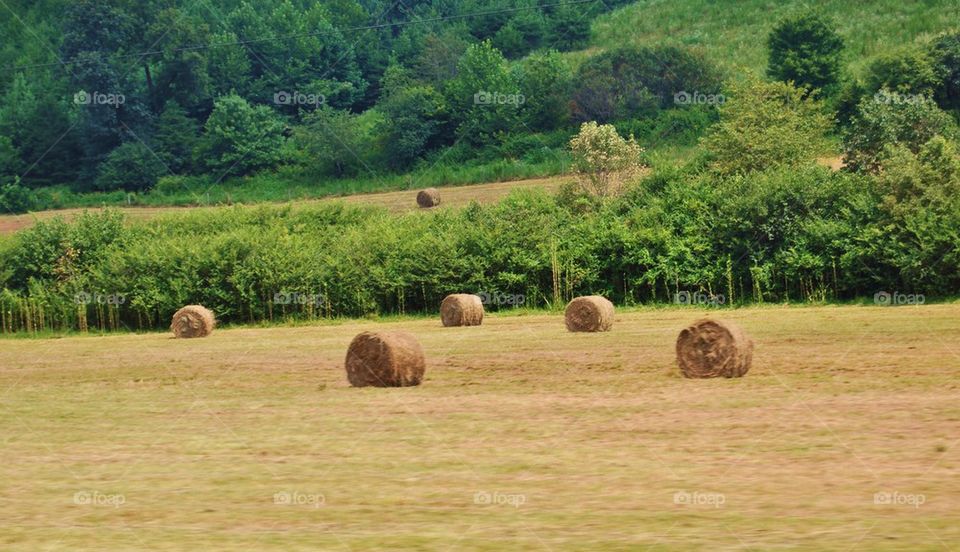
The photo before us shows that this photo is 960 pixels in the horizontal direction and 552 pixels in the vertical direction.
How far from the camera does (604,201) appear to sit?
5500cm

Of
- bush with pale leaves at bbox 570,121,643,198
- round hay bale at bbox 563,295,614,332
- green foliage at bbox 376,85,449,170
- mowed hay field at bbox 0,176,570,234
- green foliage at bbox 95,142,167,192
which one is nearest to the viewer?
round hay bale at bbox 563,295,614,332

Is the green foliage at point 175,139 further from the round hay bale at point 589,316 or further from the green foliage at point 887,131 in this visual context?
the round hay bale at point 589,316

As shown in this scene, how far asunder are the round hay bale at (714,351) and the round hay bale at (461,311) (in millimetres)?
16239

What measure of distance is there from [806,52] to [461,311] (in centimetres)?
5408

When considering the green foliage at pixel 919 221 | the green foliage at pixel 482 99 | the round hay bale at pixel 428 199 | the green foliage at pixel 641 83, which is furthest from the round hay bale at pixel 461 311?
the green foliage at pixel 641 83

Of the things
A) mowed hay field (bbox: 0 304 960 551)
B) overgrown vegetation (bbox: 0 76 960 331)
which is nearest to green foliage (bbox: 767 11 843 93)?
overgrown vegetation (bbox: 0 76 960 331)

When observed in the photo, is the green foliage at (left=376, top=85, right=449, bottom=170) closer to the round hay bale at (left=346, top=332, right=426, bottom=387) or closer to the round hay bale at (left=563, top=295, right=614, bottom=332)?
the round hay bale at (left=563, top=295, right=614, bottom=332)

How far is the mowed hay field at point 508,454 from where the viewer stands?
1257 cm

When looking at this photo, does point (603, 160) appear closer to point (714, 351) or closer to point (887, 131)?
point (887, 131)

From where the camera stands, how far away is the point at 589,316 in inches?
1401

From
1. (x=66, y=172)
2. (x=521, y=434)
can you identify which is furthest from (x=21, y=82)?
(x=521, y=434)

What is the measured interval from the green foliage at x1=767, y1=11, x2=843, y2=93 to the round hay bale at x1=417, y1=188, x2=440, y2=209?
29296 millimetres

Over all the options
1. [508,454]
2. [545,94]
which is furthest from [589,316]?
[545,94]

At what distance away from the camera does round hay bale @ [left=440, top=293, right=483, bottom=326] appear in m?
39.8
